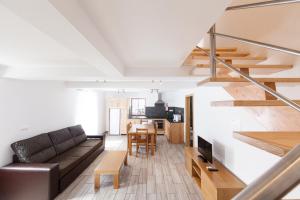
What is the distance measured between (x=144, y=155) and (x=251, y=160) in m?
3.68

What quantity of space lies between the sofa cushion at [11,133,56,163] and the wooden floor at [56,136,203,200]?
856 millimetres

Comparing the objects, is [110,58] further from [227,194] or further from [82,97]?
[82,97]

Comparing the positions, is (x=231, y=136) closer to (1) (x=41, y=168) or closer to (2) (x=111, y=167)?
(2) (x=111, y=167)

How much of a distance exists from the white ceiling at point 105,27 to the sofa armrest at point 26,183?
1.91 m

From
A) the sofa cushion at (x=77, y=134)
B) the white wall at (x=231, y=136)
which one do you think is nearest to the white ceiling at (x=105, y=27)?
the white wall at (x=231, y=136)

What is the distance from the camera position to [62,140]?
15.3 ft

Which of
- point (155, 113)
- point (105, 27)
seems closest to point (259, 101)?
A: point (105, 27)

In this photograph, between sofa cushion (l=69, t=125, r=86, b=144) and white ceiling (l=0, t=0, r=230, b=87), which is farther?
sofa cushion (l=69, t=125, r=86, b=144)

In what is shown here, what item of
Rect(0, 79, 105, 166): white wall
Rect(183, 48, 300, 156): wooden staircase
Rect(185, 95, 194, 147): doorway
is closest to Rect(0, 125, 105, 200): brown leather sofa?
Rect(0, 79, 105, 166): white wall

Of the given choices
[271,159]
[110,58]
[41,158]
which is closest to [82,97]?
[41,158]

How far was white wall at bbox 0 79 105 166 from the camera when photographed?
3227 millimetres

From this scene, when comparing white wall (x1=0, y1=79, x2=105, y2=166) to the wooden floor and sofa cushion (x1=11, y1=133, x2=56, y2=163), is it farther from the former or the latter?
Result: the wooden floor

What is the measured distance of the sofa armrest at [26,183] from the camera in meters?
2.98

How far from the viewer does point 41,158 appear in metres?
3.62
